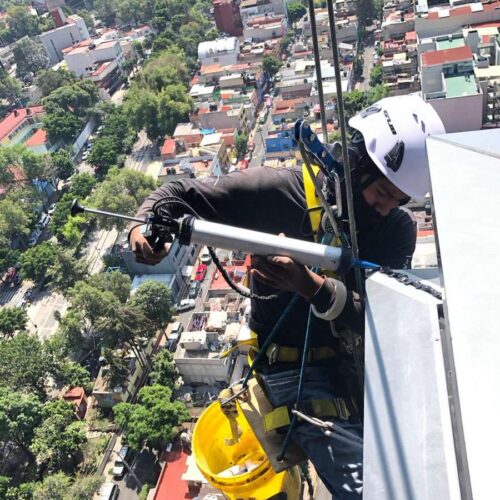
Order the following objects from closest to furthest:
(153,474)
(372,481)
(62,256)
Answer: (372,481) < (153,474) < (62,256)

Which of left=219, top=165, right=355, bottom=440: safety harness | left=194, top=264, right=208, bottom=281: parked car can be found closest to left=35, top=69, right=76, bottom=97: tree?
left=194, top=264, right=208, bottom=281: parked car

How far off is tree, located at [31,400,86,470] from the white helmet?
35.7 ft

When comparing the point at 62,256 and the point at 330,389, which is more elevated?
the point at 330,389

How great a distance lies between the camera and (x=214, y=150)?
18453mm

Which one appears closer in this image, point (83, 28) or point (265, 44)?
point (265, 44)

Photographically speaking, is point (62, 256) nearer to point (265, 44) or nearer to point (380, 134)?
point (380, 134)

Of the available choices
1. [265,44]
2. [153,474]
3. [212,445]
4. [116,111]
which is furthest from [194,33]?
[212,445]

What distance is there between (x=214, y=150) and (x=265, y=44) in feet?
35.6

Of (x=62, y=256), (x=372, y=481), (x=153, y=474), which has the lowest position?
(x=153, y=474)

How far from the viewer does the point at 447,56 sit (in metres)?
16.0

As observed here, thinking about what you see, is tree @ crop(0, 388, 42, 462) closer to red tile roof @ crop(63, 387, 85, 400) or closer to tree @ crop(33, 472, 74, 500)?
red tile roof @ crop(63, 387, 85, 400)

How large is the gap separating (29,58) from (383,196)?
3671 cm

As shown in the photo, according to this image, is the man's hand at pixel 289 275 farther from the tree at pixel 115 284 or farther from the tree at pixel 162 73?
the tree at pixel 162 73

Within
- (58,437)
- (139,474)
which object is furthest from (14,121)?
(139,474)
